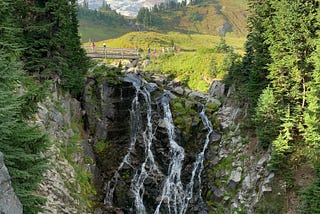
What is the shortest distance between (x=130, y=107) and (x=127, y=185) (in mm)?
7875

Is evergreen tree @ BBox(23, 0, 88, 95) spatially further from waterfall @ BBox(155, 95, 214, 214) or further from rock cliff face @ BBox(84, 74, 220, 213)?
waterfall @ BBox(155, 95, 214, 214)

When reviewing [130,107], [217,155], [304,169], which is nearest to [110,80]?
[130,107]

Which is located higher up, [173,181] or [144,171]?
[144,171]

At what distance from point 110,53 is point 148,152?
2149 centimetres

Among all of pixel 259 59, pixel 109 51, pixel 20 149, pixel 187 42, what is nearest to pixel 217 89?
pixel 259 59

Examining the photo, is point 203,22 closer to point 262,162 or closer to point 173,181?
point 173,181

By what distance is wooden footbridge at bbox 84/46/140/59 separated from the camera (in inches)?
1653

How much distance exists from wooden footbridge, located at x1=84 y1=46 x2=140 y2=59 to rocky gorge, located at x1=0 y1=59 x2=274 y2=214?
1157 cm

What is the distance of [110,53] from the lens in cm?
4341

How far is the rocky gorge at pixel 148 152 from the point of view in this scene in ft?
69.0

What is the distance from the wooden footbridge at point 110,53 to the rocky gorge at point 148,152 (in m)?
11.6

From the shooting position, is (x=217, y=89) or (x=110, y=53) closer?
(x=217, y=89)

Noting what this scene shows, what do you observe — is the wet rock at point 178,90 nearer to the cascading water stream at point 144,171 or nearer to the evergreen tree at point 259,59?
the cascading water stream at point 144,171

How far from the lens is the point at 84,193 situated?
21.0 metres
